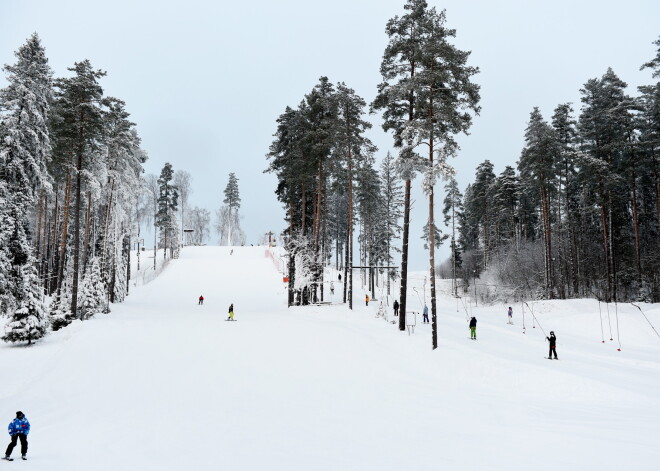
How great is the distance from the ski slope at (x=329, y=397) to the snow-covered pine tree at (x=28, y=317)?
28.0 inches

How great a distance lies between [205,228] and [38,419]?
101105 mm

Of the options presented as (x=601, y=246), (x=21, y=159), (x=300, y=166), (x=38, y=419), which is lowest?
A: (x=38, y=419)

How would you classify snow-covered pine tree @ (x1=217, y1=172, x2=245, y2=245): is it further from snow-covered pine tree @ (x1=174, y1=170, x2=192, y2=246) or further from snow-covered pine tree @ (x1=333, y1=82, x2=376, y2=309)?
snow-covered pine tree @ (x1=333, y1=82, x2=376, y2=309)

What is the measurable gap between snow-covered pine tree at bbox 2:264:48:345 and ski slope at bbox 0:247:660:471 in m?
0.71

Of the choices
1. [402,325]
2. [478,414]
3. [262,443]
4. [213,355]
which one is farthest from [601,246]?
[262,443]

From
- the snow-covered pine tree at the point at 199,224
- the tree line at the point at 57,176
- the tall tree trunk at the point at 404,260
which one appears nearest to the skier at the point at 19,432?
the tree line at the point at 57,176

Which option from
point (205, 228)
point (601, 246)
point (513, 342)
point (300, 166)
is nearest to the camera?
point (513, 342)

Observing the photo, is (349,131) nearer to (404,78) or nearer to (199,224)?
(404,78)

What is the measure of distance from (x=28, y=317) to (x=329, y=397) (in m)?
16.7

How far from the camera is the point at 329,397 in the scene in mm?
13938

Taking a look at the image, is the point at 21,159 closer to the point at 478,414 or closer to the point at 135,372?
the point at 135,372

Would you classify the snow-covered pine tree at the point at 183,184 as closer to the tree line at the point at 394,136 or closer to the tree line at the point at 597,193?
the tree line at the point at 394,136

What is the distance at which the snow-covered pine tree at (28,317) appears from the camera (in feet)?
66.5

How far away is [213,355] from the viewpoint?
1878cm
